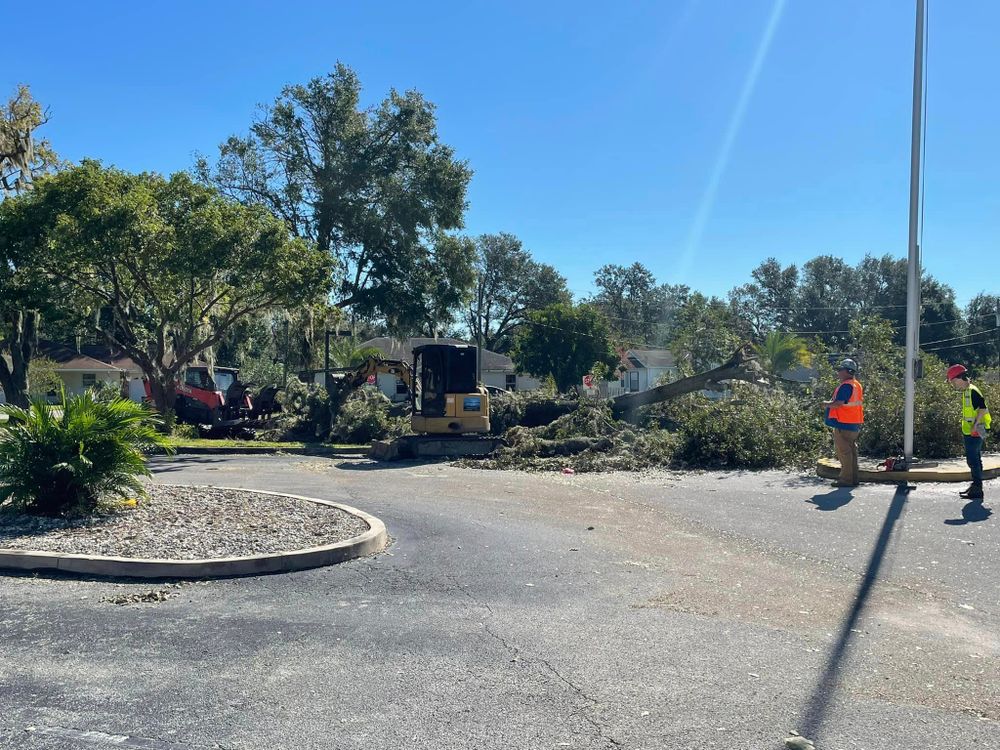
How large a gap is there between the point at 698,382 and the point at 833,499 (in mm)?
10099

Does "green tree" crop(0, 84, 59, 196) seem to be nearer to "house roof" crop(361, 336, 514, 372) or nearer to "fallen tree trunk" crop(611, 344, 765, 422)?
"fallen tree trunk" crop(611, 344, 765, 422)

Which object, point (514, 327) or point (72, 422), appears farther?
point (514, 327)

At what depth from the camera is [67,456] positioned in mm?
8391

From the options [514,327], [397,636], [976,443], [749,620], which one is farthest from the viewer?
[514,327]

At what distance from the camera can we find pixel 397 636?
542 cm

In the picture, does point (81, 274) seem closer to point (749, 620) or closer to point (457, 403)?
point (457, 403)

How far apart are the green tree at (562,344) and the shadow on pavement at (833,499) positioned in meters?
39.2

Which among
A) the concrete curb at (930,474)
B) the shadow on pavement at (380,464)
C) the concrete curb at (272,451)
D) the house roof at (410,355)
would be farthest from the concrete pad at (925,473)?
the house roof at (410,355)

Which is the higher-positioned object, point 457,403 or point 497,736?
point 457,403

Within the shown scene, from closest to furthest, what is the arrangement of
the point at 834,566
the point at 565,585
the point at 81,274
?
1. the point at 565,585
2. the point at 834,566
3. the point at 81,274

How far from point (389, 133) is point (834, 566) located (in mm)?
27177

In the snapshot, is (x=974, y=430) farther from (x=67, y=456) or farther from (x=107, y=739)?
(x=67, y=456)

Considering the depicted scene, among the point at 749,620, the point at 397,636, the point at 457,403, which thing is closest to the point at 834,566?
the point at 749,620

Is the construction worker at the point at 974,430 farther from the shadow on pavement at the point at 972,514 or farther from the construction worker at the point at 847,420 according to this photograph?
the construction worker at the point at 847,420
